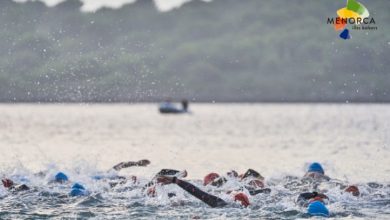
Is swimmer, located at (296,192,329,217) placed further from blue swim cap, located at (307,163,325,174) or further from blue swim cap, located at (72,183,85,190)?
blue swim cap, located at (72,183,85,190)

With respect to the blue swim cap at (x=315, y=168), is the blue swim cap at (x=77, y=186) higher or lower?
lower

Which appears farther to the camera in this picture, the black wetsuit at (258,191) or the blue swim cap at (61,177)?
the blue swim cap at (61,177)

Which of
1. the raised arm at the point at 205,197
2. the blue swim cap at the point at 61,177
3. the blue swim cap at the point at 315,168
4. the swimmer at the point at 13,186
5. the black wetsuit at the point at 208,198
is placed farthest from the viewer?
the blue swim cap at the point at 315,168

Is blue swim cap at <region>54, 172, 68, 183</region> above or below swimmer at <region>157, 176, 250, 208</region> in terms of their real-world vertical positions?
above

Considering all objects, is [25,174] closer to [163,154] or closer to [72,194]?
[72,194]

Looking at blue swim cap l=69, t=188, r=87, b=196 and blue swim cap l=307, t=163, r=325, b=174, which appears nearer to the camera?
blue swim cap l=69, t=188, r=87, b=196

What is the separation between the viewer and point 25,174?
25.2m

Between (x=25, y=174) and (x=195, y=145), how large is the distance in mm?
24577

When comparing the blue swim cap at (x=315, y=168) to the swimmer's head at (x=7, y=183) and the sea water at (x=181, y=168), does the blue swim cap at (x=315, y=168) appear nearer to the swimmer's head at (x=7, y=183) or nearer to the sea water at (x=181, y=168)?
the sea water at (x=181, y=168)

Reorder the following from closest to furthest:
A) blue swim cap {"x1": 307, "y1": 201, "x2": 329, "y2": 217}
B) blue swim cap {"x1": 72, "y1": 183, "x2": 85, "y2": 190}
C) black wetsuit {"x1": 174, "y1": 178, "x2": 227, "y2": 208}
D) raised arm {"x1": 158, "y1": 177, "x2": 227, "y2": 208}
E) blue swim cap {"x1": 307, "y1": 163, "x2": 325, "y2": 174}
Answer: blue swim cap {"x1": 307, "y1": 201, "x2": 329, "y2": 217}
raised arm {"x1": 158, "y1": 177, "x2": 227, "y2": 208}
black wetsuit {"x1": 174, "y1": 178, "x2": 227, "y2": 208}
blue swim cap {"x1": 72, "y1": 183, "x2": 85, "y2": 190}
blue swim cap {"x1": 307, "y1": 163, "x2": 325, "y2": 174}

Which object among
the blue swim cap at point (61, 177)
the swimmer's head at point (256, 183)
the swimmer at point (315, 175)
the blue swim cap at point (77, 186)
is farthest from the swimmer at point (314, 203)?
the blue swim cap at point (61, 177)

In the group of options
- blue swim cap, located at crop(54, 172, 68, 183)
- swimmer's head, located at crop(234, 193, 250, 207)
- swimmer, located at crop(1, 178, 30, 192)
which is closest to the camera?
swimmer's head, located at crop(234, 193, 250, 207)

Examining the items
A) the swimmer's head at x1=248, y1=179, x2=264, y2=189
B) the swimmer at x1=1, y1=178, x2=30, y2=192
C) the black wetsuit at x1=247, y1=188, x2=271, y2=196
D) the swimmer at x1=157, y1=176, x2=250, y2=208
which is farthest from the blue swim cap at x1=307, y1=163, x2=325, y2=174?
the swimmer at x1=1, y1=178, x2=30, y2=192

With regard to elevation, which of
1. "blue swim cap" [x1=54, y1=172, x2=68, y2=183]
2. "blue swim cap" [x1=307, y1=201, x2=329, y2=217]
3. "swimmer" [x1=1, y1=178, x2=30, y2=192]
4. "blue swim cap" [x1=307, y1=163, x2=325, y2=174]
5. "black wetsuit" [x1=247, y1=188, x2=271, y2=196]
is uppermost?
"blue swim cap" [x1=307, y1=163, x2=325, y2=174]
